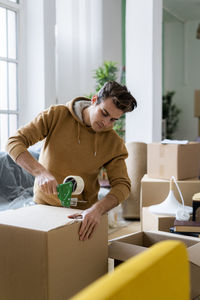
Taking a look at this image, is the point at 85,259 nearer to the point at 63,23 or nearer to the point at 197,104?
the point at 63,23

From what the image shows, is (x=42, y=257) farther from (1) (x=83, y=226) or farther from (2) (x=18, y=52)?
(2) (x=18, y=52)

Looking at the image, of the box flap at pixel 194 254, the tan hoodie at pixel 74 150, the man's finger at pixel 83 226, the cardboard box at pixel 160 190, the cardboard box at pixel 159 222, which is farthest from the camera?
the cardboard box at pixel 160 190

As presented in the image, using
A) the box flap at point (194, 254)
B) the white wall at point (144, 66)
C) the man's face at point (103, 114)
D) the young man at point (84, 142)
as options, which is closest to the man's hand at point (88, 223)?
the young man at point (84, 142)

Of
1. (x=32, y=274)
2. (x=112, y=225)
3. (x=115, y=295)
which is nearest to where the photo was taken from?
(x=115, y=295)

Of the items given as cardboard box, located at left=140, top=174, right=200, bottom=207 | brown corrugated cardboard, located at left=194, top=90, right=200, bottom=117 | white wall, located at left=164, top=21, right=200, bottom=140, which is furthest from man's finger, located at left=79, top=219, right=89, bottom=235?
white wall, located at left=164, top=21, right=200, bottom=140

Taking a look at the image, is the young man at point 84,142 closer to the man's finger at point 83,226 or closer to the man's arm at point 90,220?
the man's arm at point 90,220

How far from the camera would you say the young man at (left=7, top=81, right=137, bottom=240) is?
1.66 metres

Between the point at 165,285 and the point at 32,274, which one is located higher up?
the point at 165,285

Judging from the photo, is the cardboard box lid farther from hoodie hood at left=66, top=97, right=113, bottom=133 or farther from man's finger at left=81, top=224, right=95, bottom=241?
hoodie hood at left=66, top=97, right=113, bottom=133

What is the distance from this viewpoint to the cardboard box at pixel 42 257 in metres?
1.18

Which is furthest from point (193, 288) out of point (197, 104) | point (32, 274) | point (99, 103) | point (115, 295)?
point (197, 104)

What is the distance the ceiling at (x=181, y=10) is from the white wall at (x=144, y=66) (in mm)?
2925

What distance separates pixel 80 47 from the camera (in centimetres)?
454

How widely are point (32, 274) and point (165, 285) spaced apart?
0.71 m
